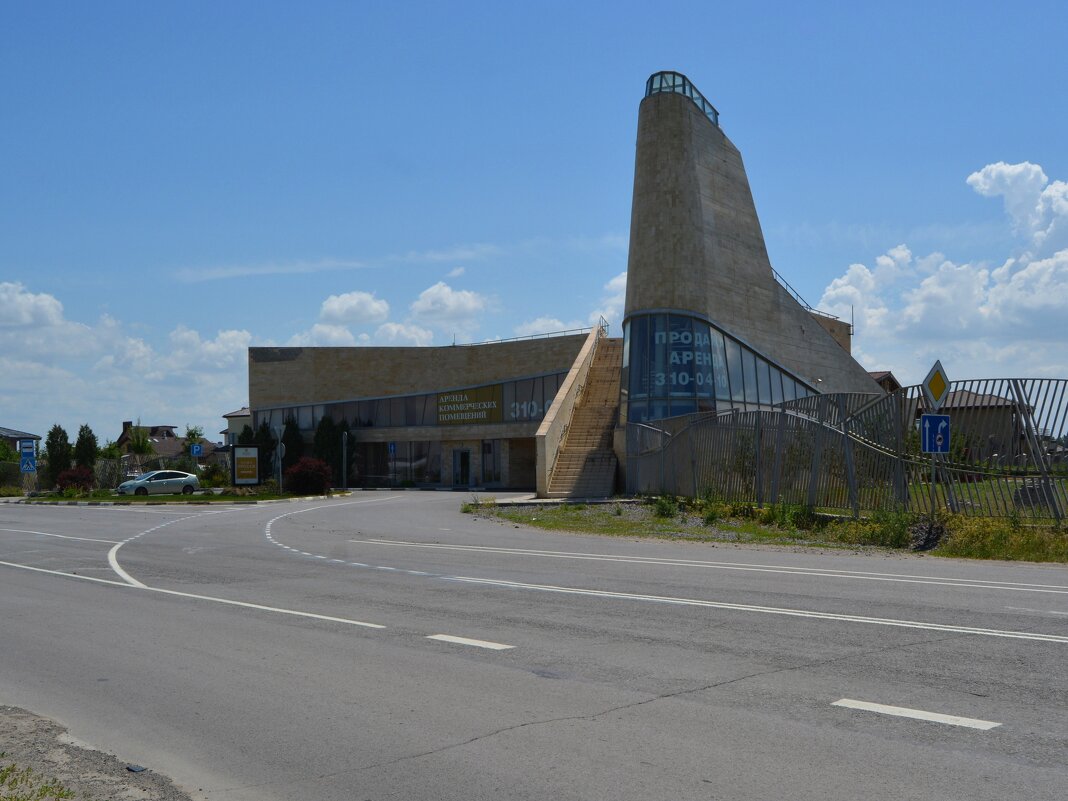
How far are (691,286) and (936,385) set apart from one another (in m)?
27.9

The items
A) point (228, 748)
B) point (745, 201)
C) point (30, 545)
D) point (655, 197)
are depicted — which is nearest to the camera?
point (228, 748)

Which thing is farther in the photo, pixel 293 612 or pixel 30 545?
pixel 30 545

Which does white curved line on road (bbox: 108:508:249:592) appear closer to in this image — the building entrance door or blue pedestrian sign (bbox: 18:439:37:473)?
blue pedestrian sign (bbox: 18:439:37:473)

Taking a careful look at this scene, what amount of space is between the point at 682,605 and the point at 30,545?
1612 centimetres

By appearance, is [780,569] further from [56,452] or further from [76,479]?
[56,452]

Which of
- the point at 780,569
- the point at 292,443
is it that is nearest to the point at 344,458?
the point at 292,443

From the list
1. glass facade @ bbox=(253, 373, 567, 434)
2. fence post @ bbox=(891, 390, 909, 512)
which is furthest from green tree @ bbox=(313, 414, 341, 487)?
fence post @ bbox=(891, 390, 909, 512)

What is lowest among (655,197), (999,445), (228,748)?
(228,748)

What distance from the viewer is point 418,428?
62.7 m

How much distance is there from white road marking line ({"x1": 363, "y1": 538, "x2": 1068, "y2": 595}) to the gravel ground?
9283 mm

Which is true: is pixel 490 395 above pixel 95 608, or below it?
above

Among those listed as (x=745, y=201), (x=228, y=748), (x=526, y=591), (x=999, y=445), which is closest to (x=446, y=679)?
(x=228, y=748)

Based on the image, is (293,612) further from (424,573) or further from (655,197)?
(655,197)

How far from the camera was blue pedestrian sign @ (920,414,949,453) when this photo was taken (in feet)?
54.9
